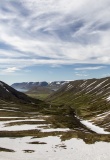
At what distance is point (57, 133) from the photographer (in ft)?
197

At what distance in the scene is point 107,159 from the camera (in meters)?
40.1

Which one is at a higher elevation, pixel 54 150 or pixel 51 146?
pixel 51 146

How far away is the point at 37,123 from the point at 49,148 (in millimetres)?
31921

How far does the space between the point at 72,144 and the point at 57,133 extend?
35.6ft

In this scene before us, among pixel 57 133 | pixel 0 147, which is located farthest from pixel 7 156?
pixel 57 133

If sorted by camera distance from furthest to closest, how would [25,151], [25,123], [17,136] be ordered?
[25,123], [17,136], [25,151]

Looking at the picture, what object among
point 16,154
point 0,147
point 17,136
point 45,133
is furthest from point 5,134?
point 16,154

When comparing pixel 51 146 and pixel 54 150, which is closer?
pixel 54 150

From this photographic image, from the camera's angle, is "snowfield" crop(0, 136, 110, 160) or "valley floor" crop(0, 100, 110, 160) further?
"valley floor" crop(0, 100, 110, 160)

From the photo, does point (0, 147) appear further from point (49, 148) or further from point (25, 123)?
point (25, 123)

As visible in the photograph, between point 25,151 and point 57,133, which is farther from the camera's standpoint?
point 57,133

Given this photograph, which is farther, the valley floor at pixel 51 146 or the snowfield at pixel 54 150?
the valley floor at pixel 51 146

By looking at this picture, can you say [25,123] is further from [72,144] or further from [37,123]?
[72,144]

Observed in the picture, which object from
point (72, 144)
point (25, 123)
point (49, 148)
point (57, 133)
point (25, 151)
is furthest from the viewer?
point (25, 123)
